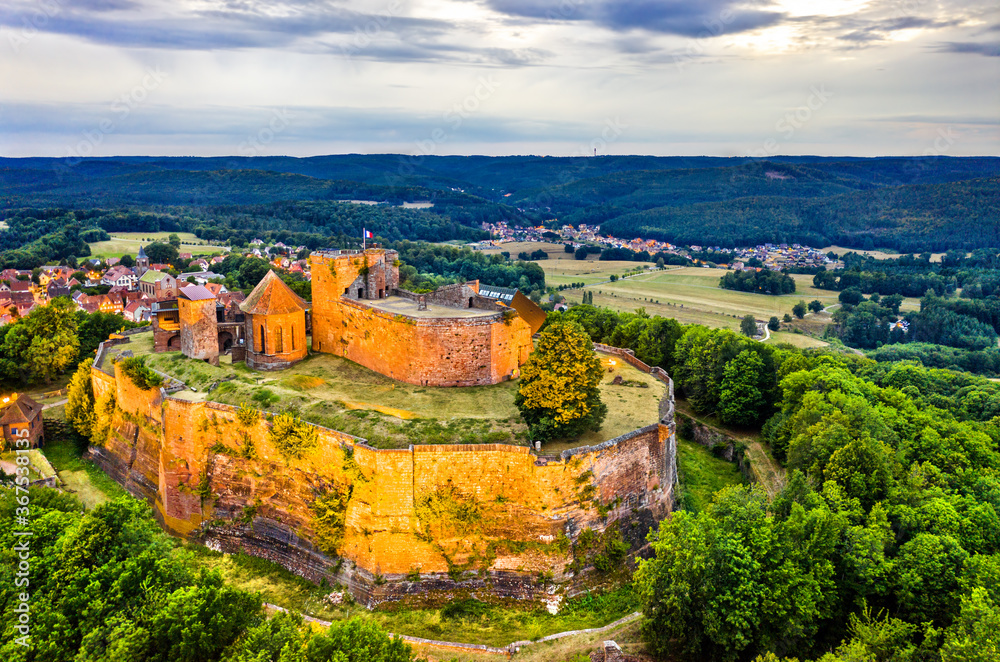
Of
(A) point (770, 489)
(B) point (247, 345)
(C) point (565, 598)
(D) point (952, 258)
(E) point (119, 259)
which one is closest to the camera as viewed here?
(C) point (565, 598)

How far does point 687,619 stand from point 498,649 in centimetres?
768

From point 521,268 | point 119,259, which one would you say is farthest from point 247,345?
point 119,259

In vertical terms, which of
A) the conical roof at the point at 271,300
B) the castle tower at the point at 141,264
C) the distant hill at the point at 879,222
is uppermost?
the distant hill at the point at 879,222

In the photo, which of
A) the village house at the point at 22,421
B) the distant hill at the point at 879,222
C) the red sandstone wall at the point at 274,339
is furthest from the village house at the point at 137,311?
the distant hill at the point at 879,222

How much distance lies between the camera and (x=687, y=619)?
83.5 ft

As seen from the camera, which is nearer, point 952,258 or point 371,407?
point 371,407

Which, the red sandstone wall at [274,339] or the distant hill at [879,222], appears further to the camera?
the distant hill at [879,222]

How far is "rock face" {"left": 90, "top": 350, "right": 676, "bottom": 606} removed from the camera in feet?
98.5

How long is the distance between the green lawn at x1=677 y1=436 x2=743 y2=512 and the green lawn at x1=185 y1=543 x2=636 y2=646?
34.0 ft

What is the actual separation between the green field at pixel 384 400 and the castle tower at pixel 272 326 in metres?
1.03

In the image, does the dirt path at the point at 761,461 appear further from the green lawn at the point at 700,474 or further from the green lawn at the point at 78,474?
the green lawn at the point at 78,474

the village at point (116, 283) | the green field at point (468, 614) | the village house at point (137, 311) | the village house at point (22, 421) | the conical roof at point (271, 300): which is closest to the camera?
the green field at point (468, 614)

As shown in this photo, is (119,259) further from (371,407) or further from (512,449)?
(512,449)

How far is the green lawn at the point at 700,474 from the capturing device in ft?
128
